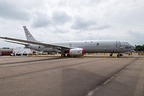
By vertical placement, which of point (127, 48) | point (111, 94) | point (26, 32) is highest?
point (26, 32)

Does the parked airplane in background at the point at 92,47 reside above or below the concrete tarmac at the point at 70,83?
above

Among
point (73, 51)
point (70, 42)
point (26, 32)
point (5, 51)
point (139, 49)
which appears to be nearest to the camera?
point (73, 51)

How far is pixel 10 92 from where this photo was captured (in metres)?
5.77

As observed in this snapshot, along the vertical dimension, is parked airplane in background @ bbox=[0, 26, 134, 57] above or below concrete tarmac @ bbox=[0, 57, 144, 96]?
above

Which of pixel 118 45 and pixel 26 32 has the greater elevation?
pixel 26 32

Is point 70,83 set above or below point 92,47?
below

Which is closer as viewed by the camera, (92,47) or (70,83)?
(70,83)

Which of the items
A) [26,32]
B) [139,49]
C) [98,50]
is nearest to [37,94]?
[98,50]

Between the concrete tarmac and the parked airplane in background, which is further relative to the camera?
the parked airplane in background

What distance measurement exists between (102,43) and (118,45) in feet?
9.55

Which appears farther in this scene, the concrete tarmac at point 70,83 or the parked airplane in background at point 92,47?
the parked airplane in background at point 92,47

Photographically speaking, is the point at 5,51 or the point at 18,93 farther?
the point at 5,51

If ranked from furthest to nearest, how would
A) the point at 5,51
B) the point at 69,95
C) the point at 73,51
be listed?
the point at 5,51, the point at 73,51, the point at 69,95

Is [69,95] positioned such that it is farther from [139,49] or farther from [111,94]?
[139,49]
